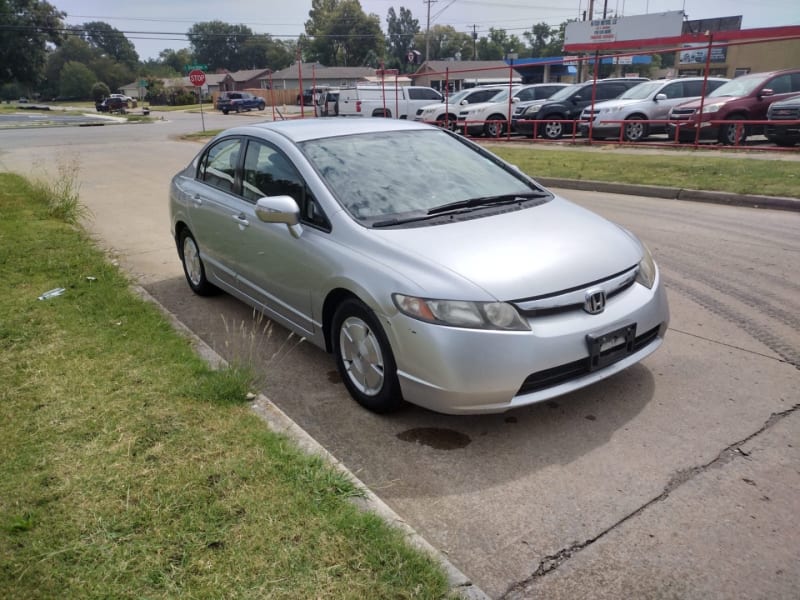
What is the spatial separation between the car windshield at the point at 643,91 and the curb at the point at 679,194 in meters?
7.86

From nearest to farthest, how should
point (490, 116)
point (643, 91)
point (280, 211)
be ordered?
1. point (280, 211)
2. point (643, 91)
3. point (490, 116)

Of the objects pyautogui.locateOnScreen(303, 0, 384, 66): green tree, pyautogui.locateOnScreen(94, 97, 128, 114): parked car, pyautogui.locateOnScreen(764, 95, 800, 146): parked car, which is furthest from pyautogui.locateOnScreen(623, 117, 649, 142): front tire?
pyautogui.locateOnScreen(303, 0, 384, 66): green tree

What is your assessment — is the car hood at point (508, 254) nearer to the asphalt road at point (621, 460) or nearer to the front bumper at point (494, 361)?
the front bumper at point (494, 361)

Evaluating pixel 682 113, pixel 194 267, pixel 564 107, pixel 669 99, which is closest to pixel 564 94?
pixel 564 107

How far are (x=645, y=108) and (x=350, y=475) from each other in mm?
16971

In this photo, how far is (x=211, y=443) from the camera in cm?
337

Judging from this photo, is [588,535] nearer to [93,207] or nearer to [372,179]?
[372,179]

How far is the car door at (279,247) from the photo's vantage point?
4.16m

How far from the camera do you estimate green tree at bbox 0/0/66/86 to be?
268ft

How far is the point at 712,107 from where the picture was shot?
1562 centimetres

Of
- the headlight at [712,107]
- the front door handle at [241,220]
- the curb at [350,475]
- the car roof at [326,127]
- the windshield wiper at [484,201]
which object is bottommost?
the curb at [350,475]

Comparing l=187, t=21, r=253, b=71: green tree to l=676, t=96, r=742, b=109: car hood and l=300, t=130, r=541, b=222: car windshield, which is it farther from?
l=300, t=130, r=541, b=222: car windshield

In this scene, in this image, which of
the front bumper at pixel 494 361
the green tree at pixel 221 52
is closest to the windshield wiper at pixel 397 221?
the front bumper at pixel 494 361

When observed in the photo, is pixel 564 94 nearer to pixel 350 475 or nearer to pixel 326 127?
pixel 326 127
